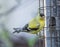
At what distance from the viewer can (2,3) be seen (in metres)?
4.21

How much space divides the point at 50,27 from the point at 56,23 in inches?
2.2

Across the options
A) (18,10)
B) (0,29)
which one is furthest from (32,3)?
(0,29)

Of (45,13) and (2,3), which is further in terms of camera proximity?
(2,3)

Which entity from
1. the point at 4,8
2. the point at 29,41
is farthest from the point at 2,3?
the point at 29,41

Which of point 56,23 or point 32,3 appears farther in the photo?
point 32,3

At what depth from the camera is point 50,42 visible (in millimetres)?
3801

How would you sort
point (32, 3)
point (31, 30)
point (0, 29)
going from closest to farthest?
1. point (31, 30)
2. point (0, 29)
3. point (32, 3)

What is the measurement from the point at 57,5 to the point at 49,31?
204 millimetres

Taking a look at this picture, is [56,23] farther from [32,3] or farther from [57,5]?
[32,3]

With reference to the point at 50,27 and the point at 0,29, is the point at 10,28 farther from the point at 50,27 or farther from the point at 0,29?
the point at 50,27

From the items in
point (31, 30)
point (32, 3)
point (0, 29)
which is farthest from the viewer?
point (32, 3)

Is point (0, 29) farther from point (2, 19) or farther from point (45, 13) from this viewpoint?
point (45, 13)

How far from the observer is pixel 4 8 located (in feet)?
14.0

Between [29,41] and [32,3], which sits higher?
[32,3]
